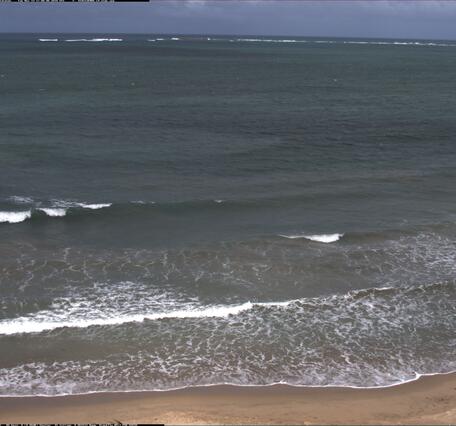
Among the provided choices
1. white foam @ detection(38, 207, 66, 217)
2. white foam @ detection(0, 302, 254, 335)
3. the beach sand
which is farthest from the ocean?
the beach sand

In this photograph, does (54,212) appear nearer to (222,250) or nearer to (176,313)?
(222,250)

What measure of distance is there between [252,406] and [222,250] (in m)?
12.2

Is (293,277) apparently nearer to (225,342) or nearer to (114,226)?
(225,342)

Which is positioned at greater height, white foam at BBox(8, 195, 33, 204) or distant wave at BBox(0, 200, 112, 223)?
white foam at BBox(8, 195, 33, 204)

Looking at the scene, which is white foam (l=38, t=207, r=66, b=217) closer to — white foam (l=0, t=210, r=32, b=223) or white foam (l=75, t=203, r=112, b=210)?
white foam (l=0, t=210, r=32, b=223)

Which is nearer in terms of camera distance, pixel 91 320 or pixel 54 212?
pixel 91 320

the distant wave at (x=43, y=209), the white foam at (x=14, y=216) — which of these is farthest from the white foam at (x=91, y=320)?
the distant wave at (x=43, y=209)

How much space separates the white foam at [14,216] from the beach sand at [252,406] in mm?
15838

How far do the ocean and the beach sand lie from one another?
0.56 metres

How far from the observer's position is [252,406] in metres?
18.2

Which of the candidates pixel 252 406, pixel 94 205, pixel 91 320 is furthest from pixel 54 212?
pixel 252 406

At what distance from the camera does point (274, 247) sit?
3012cm

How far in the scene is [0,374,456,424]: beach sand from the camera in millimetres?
17328

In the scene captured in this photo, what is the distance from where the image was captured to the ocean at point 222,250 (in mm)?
20953
